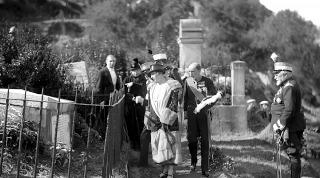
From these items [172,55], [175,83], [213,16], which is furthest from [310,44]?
[213,16]

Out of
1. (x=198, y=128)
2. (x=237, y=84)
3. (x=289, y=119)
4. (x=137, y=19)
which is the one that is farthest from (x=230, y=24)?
(x=289, y=119)

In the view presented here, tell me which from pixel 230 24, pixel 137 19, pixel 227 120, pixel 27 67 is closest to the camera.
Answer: pixel 27 67

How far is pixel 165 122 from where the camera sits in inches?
258

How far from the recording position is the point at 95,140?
8.70m

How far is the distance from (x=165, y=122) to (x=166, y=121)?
0.02 meters

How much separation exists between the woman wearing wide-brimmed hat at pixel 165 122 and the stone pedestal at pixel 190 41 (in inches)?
211

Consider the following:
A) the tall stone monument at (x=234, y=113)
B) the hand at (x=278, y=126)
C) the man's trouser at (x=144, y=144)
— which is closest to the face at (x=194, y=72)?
the man's trouser at (x=144, y=144)

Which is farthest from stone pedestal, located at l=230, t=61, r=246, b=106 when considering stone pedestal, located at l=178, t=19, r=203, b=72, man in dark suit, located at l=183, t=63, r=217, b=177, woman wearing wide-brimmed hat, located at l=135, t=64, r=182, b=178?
woman wearing wide-brimmed hat, located at l=135, t=64, r=182, b=178

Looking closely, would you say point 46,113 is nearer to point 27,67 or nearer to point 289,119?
point 27,67

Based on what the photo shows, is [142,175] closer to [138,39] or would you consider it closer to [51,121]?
[51,121]

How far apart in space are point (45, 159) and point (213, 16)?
22.5m

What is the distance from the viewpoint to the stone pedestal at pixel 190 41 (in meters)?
12.1

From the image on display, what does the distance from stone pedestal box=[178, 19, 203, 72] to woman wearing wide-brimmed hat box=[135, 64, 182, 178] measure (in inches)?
211

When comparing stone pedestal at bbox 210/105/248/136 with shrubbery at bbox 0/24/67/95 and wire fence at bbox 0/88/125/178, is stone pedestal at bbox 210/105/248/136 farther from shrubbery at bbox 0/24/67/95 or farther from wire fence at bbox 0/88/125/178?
shrubbery at bbox 0/24/67/95
